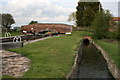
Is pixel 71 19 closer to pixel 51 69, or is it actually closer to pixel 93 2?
pixel 93 2

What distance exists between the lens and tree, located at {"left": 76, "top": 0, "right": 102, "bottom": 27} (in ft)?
178

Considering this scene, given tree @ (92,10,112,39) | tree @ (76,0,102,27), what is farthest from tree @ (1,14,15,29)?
tree @ (92,10,112,39)

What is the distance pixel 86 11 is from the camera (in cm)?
5481

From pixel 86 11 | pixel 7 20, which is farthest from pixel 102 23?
pixel 7 20

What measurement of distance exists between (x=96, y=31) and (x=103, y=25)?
2372 mm

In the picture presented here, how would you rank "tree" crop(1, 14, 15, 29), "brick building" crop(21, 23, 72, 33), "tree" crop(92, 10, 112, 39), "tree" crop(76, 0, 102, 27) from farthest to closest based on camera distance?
"brick building" crop(21, 23, 72, 33) < "tree" crop(76, 0, 102, 27) < "tree" crop(1, 14, 15, 29) < "tree" crop(92, 10, 112, 39)

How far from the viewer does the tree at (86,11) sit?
54125mm

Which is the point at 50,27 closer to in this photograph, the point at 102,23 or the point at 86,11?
the point at 86,11

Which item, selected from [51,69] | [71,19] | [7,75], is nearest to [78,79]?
[51,69]

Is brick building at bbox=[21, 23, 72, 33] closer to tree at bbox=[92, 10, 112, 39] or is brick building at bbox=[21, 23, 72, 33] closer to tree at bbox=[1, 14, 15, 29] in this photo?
tree at bbox=[1, 14, 15, 29]

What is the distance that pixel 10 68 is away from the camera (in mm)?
9008

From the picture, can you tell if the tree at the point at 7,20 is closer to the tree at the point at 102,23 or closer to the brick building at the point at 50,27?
the brick building at the point at 50,27

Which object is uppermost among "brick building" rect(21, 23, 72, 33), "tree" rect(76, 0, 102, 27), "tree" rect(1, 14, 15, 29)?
"tree" rect(76, 0, 102, 27)

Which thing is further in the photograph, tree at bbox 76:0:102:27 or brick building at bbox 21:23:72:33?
brick building at bbox 21:23:72:33
